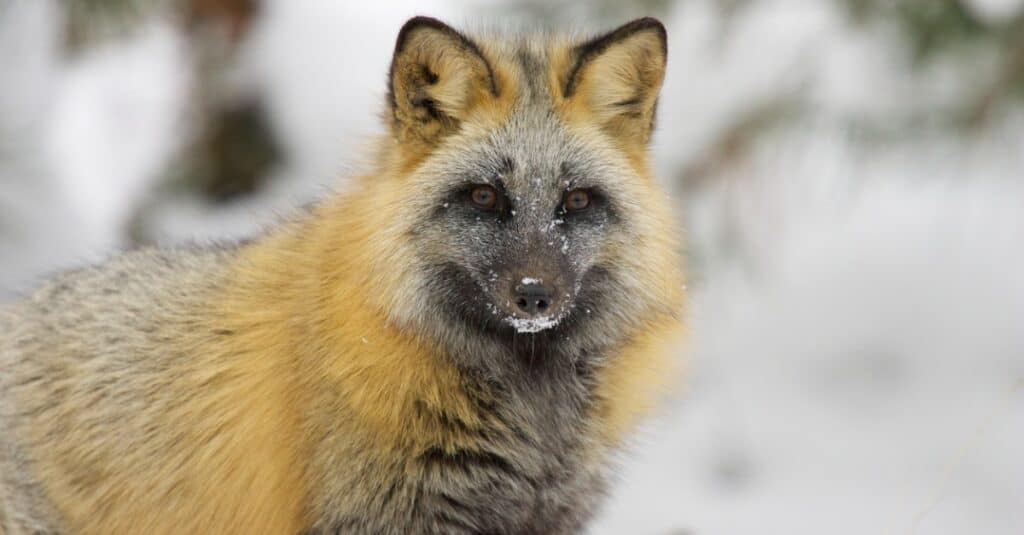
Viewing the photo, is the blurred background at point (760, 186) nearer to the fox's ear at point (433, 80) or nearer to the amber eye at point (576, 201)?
the amber eye at point (576, 201)

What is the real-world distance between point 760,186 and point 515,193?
18.9 ft

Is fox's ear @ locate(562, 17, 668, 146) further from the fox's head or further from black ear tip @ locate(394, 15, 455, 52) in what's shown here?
black ear tip @ locate(394, 15, 455, 52)

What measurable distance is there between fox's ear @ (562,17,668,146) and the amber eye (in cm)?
35

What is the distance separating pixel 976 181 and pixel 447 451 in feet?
24.1

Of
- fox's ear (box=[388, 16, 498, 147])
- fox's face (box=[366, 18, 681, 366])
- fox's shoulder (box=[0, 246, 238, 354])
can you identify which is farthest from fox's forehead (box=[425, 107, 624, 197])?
fox's shoulder (box=[0, 246, 238, 354])

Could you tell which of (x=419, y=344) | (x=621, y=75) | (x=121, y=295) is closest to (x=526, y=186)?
(x=621, y=75)

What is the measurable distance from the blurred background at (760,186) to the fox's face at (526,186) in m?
4.45

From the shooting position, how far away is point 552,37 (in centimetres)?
490

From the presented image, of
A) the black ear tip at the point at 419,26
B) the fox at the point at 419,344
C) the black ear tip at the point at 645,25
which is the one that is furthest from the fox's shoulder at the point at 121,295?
the black ear tip at the point at 645,25

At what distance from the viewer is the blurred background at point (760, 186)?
911 cm

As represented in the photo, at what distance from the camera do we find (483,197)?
4348 mm

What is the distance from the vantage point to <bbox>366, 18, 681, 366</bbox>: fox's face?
13.9 feet

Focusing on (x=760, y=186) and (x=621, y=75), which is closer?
(x=621, y=75)

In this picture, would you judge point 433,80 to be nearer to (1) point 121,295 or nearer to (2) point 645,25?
(2) point 645,25
